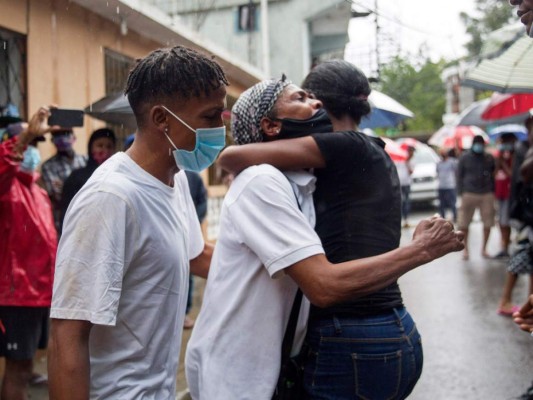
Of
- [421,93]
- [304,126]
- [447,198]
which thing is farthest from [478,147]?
[421,93]

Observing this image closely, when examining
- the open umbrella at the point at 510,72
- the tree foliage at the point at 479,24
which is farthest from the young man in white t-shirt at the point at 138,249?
the tree foliage at the point at 479,24

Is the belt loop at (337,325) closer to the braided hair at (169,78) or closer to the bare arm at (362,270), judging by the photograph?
the bare arm at (362,270)

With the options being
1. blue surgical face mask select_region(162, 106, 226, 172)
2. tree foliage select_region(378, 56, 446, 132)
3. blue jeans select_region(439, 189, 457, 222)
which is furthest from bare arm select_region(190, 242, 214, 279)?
tree foliage select_region(378, 56, 446, 132)

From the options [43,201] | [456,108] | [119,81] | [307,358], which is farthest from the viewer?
[456,108]

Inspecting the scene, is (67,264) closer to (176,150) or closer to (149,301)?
(149,301)

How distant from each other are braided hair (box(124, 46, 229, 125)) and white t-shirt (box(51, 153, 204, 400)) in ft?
0.65

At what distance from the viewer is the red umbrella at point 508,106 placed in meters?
9.29

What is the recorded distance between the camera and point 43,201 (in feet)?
14.4

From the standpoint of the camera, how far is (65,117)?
3934 mm

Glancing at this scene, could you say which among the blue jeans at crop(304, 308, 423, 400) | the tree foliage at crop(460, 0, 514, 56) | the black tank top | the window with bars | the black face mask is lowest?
the blue jeans at crop(304, 308, 423, 400)

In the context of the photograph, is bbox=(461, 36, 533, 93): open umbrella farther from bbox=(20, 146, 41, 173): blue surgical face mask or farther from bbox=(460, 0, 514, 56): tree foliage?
bbox=(460, 0, 514, 56): tree foliage

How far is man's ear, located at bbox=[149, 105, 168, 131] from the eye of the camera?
2.04 metres

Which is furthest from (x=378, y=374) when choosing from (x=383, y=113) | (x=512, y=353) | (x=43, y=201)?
(x=383, y=113)

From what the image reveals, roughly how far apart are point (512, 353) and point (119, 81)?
16.6ft
